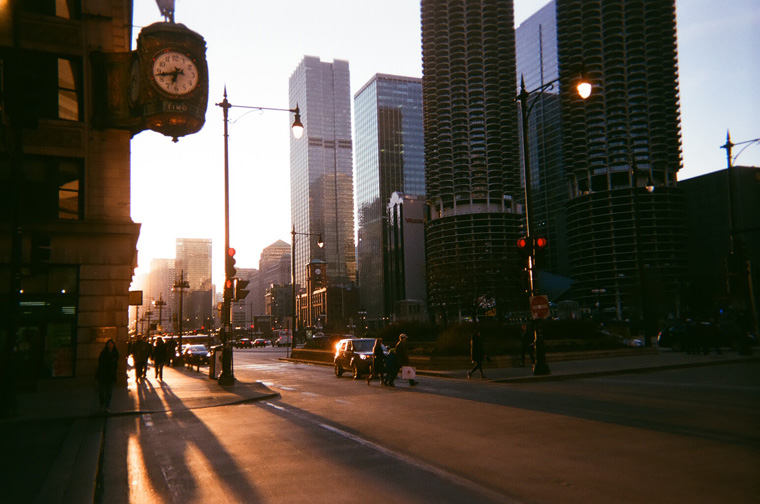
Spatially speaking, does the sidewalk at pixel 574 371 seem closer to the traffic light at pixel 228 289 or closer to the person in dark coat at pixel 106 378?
the traffic light at pixel 228 289

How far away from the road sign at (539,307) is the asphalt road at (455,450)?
458cm

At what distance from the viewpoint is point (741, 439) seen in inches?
355

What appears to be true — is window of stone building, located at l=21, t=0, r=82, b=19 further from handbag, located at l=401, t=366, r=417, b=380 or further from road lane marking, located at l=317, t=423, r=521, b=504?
road lane marking, located at l=317, t=423, r=521, b=504

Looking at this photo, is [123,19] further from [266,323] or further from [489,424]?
[266,323]

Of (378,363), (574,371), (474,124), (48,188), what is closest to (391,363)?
(378,363)

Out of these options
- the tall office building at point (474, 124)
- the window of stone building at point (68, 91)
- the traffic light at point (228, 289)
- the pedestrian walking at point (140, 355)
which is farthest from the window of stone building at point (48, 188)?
the tall office building at point (474, 124)

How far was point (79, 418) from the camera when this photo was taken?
14516 millimetres

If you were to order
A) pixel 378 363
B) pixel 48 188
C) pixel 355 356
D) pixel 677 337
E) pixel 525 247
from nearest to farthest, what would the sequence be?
pixel 525 247 → pixel 378 363 → pixel 48 188 → pixel 355 356 → pixel 677 337

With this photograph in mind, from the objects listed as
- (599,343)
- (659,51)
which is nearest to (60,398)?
(599,343)

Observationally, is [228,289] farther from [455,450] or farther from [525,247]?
[455,450]

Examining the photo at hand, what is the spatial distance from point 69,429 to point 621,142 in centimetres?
15369

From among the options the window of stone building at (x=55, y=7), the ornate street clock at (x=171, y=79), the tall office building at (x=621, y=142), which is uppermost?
the tall office building at (x=621, y=142)

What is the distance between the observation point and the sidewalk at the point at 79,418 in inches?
297

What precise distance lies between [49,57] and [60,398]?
12912mm
